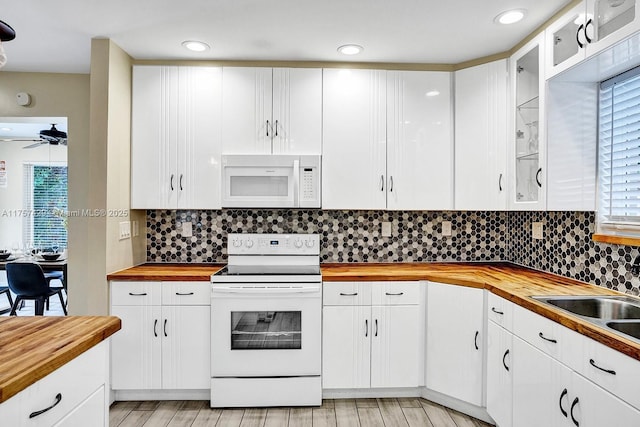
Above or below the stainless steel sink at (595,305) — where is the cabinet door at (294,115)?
above

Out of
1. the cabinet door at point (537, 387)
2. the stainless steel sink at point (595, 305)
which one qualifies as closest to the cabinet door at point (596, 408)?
the cabinet door at point (537, 387)

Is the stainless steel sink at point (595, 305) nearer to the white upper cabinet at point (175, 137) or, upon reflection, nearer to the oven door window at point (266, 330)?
the oven door window at point (266, 330)

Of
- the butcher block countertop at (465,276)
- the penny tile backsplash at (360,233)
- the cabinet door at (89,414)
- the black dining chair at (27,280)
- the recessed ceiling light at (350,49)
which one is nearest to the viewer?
the cabinet door at (89,414)

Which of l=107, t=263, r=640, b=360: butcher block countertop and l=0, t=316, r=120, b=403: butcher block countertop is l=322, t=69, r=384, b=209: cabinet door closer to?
l=107, t=263, r=640, b=360: butcher block countertop

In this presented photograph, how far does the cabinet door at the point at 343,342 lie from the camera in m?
2.55

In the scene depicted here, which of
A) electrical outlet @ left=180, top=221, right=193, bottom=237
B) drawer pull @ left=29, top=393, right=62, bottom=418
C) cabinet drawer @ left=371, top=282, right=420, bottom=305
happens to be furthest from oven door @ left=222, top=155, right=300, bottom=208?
drawer pull @ left=29, top=393, right=62, bottom=418

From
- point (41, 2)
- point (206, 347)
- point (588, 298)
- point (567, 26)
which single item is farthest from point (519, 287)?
point (41, 2)

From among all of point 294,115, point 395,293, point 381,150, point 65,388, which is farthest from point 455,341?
point 65,388

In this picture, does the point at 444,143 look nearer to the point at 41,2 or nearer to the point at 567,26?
the point at 567,26

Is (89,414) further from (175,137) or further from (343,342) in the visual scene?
(175,137)

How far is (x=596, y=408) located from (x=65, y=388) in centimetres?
171

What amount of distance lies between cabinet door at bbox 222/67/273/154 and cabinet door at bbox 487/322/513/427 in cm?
186

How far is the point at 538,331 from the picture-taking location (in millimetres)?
1758

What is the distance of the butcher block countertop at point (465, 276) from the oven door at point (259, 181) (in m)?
0.54
